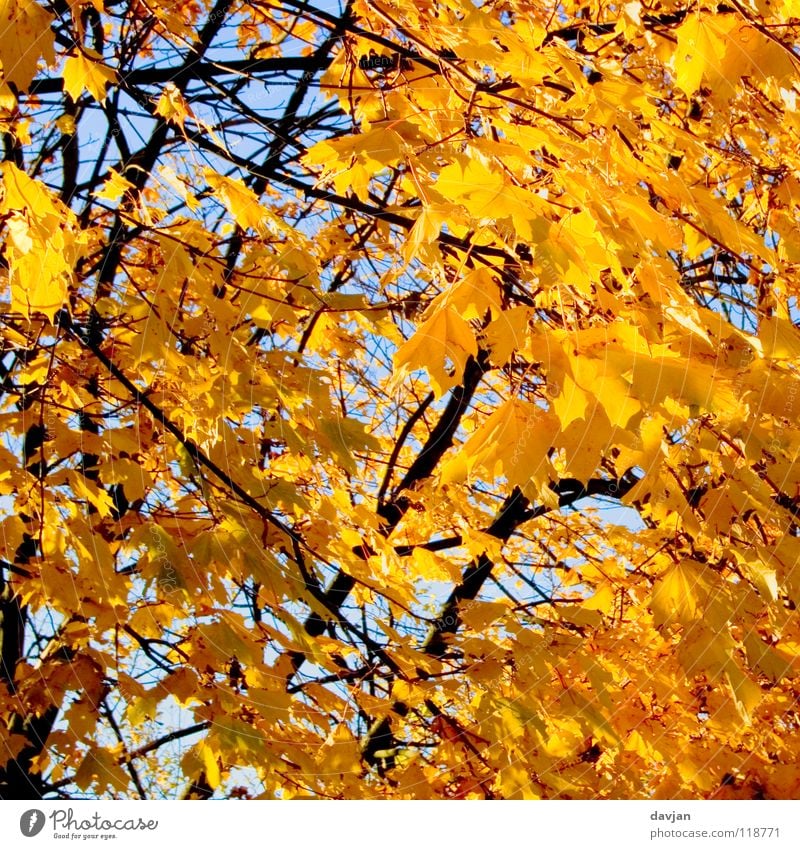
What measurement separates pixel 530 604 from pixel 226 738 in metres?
1.29

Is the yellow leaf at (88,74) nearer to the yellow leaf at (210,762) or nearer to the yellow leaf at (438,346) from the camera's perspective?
the yellow leaf at (438,346)

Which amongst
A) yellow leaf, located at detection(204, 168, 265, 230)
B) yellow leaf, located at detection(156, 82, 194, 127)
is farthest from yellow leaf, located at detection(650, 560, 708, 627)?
yellow leaf, located at detection(156, 82, 194, 127)

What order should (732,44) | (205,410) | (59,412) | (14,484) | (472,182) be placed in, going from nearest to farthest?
(472,182) < (732,44) < (205,410) < (14,484) < (59,412)

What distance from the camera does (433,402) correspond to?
8.72 feet

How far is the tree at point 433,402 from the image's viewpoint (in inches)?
65.7

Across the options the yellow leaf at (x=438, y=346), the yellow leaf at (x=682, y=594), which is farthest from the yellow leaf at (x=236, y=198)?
the yellow leaf at (x=682, y=594)

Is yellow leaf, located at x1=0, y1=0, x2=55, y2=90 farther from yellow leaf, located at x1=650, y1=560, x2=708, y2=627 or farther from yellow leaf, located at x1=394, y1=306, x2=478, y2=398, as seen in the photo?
yellow leaf, located at x1=650, y1=560, x2=708, y2=627

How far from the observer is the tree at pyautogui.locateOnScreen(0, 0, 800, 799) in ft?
5.48

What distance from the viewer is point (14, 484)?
2762 millimetres

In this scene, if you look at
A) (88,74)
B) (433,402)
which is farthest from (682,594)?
(88,74)

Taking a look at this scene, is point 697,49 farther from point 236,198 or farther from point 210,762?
point 210,762

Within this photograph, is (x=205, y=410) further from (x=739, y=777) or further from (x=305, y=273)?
(x=739, y=777)

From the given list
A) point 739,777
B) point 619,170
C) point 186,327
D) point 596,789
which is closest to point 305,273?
point 186,327

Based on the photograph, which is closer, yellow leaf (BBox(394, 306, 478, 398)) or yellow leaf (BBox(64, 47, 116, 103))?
yellow leaf (BBox(394, 306, 478, 398))
